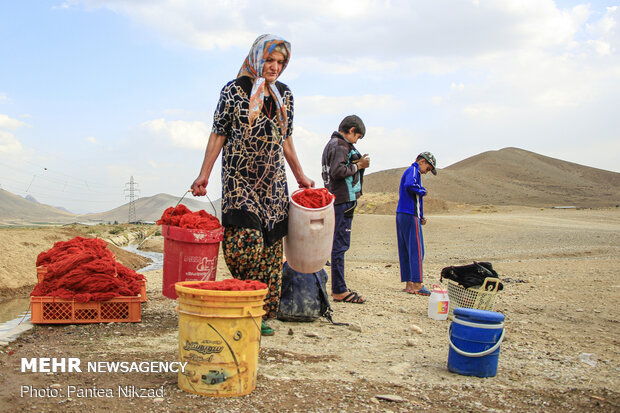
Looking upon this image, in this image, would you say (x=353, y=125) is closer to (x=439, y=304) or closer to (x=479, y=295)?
(x=439, y=304)

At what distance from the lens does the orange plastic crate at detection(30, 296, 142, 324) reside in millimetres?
4797

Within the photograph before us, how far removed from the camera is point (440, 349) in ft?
15.7

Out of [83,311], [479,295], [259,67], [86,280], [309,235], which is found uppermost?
[259,67]

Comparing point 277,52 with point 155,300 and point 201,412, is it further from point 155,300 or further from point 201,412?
point 155,300

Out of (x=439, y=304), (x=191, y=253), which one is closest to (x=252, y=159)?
(x=191, y=253)

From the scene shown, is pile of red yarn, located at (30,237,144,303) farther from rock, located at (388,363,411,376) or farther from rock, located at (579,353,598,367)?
rock, located at (579,353,598,367)

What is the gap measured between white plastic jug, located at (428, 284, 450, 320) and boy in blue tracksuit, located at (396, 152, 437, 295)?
4.30 ft

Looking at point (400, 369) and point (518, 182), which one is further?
point (518, 182)

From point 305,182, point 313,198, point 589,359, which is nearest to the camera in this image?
point 589,359

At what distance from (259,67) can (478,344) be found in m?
2.65

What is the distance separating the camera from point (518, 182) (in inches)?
2822

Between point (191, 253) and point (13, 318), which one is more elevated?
point (191, 253)

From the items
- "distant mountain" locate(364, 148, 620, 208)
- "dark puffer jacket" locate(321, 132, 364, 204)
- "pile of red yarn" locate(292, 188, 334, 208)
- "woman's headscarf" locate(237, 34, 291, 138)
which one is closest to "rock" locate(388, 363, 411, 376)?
"pile of red yarn" locate(292, 188, 334, 208)

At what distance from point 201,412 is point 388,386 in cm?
125
